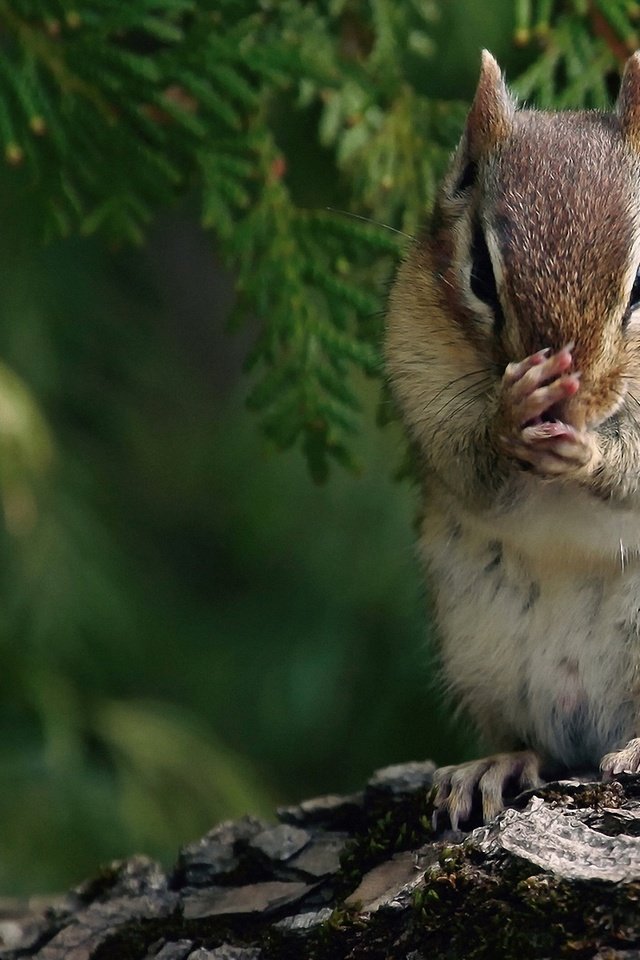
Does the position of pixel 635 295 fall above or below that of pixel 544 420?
above

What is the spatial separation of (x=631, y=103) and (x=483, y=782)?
1.09 metres

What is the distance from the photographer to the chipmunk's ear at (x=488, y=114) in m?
2.33

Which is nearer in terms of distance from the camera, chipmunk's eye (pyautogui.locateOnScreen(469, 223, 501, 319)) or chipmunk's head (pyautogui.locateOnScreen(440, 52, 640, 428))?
chipmunk's head (pyautogui.locateOnScreen(440, 52, 640, 428))

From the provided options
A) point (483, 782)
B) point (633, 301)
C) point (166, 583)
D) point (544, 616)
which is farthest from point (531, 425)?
point (166, 583)

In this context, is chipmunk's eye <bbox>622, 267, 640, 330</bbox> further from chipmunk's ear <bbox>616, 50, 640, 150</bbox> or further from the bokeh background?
the bokeh background

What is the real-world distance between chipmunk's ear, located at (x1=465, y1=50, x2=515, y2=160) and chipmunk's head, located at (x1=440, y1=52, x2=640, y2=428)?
0.01 meters

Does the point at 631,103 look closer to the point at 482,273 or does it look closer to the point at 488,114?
the point at 488,114

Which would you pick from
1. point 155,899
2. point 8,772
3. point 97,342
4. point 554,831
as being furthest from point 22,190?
point 554,831

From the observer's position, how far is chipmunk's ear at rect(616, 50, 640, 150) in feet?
7.29

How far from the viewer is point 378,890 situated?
6.53 ft

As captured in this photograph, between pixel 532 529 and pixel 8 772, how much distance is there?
1440mm

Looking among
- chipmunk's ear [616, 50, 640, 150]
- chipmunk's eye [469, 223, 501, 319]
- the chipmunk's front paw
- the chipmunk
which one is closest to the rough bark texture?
the chipmunk

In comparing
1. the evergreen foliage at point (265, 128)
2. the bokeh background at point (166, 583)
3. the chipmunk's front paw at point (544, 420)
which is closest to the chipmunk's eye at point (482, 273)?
the chipmunk's front paw at point (544, 420)

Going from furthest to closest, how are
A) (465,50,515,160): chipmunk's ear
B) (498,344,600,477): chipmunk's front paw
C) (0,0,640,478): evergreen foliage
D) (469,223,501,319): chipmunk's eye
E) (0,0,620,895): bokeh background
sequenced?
(0,0,620,895): bokeh background → (0,0,640,478): evergreen foliage → (465,50,515,160): chipmunk's ear → (469,223,501,319): chipmunk's eye → (498,344,600,477): chipmunk's front paw
